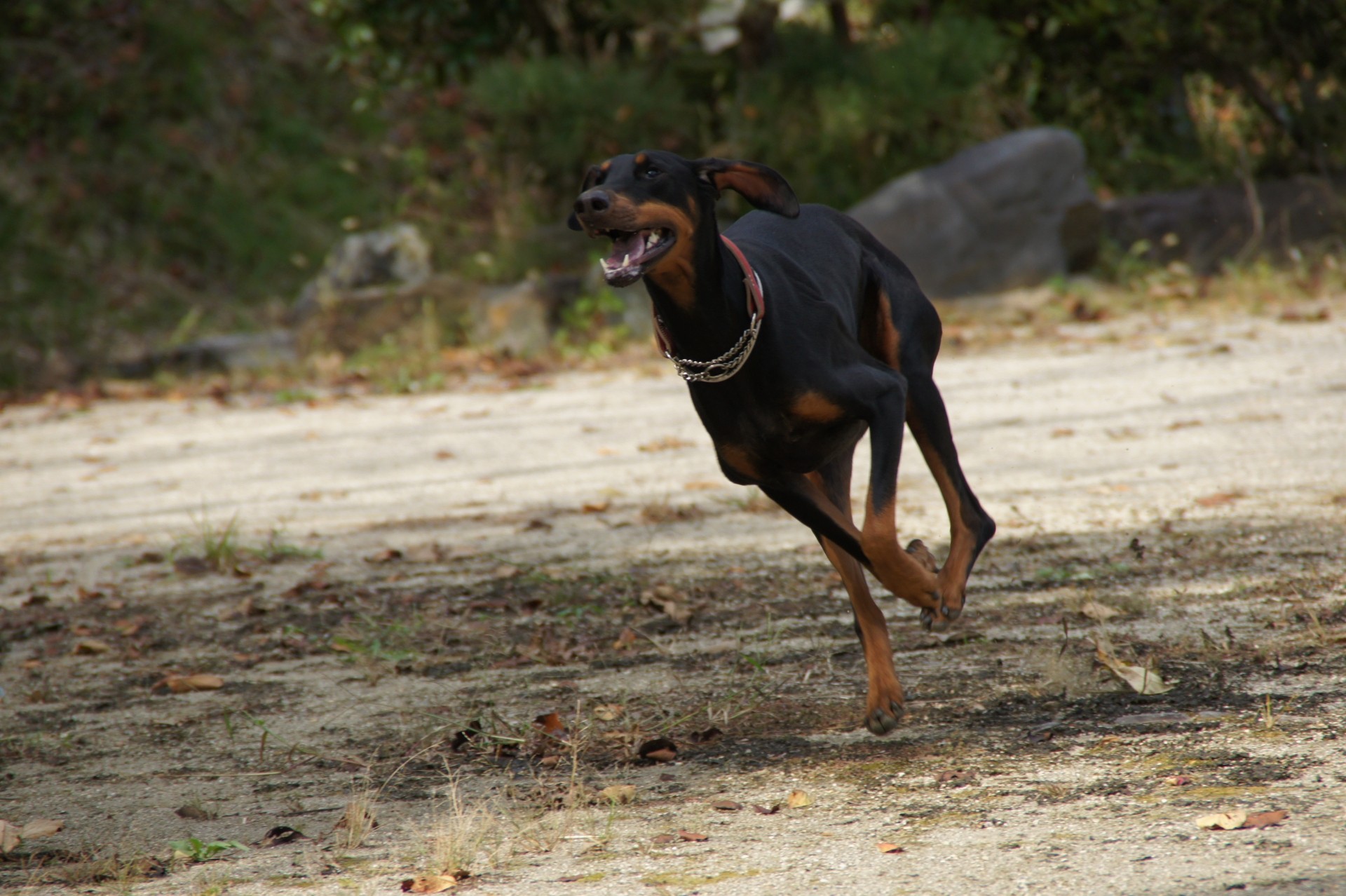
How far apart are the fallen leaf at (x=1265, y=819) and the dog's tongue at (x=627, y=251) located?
5.37ft

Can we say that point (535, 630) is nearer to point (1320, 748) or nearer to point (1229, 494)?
point (1320, 748)

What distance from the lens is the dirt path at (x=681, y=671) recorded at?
2539 millimetres

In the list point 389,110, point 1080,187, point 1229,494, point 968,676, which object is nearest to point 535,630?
point 968,676

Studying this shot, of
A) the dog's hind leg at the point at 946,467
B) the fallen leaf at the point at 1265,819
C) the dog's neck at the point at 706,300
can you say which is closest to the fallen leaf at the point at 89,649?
the dog's neck at the point at 706,300

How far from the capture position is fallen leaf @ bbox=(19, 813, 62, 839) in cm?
287

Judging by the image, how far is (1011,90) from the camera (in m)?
12.1

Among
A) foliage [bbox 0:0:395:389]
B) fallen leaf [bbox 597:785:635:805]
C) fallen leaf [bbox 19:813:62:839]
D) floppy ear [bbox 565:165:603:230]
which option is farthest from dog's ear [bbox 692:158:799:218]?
foliage [bbox 0:0:395:389]

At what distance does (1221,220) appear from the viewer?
1081 cm

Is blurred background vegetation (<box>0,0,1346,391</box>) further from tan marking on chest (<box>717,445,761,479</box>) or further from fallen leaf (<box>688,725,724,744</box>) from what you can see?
fallen leaf (<box>688,725,724,744</box>)

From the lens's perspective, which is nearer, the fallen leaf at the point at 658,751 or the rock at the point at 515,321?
the fallen leaf at the point at 658,751

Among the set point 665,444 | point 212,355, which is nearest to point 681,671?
point 665,444

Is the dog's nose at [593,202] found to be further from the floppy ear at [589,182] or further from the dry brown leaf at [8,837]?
the dry brown leaf at [8,837]

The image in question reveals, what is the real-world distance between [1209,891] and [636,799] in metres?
1.17

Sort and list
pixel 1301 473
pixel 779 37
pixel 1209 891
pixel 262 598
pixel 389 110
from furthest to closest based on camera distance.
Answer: pixel 389 110 → pixel 779 37 → pixel 1301 473 → pixel 262 598 → pixel 1209 891
